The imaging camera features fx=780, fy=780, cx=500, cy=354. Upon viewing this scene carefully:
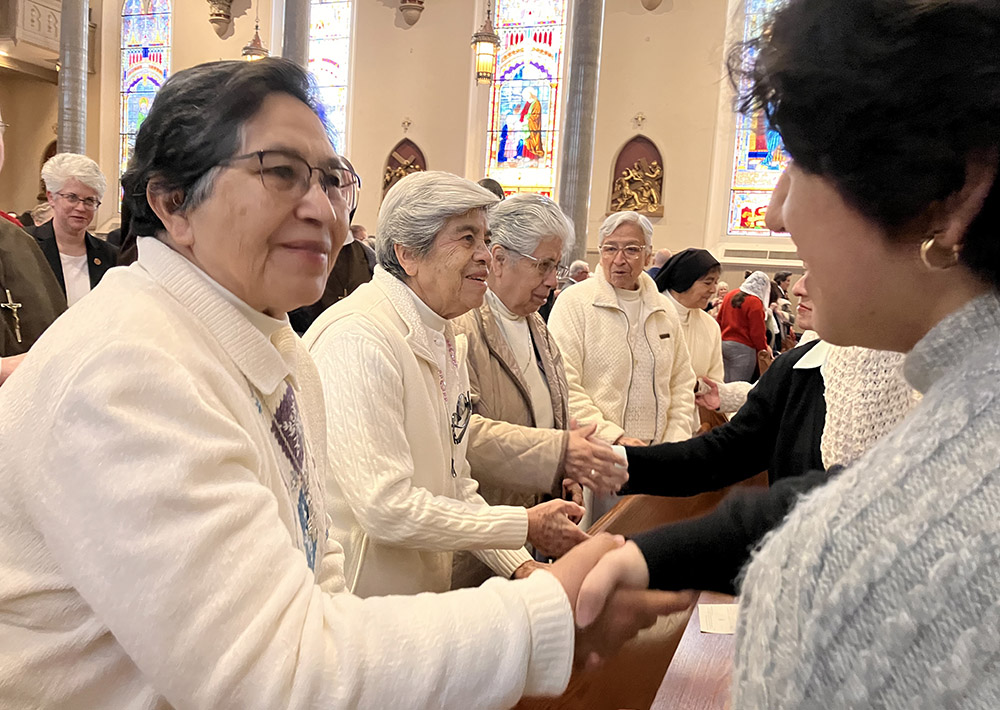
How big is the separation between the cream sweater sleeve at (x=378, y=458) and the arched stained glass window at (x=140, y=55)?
15191mm

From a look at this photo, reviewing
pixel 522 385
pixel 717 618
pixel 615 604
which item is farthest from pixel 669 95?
pixel 615 604

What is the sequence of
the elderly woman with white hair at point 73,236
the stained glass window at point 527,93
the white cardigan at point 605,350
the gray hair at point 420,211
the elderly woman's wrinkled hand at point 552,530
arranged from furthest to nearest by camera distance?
1. the stained glass window at point 527,93
2. the elderly woman with white hair at point 73,236
3. the white cardigan at point 605,350
4. the gray hair at point 420,211
5. the elderly woman's wrinkled hand at point 552,530

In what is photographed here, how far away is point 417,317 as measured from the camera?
208 cm

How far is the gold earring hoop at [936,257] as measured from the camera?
738 millimetres

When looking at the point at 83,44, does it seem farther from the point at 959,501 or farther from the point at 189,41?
the point at 959,501

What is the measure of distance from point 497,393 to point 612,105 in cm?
1165

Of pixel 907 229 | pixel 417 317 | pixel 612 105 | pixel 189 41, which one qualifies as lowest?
pixel 417 317

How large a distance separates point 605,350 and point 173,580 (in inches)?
118

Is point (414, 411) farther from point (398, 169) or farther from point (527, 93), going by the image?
point (398, 169)

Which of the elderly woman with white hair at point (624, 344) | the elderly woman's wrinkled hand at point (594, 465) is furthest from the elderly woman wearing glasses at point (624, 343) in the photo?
the elderly woman's wrinkled hand at point (594, 465)

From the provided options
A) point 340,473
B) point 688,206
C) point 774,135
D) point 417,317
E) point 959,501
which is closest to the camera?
point 959,501

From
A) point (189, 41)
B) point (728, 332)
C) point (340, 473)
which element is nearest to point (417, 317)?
point (340, 473)

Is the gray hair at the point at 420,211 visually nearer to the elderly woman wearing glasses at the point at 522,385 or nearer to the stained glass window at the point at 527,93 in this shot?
the elderly woman wearing glasses at the point at 522,385

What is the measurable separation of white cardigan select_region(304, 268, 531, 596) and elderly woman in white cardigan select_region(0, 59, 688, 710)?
56 centimetres
